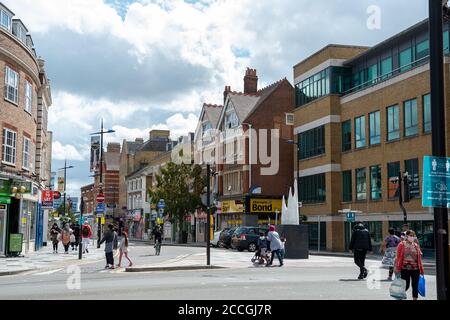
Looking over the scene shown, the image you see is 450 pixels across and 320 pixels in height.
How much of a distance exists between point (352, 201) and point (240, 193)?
16534 millimetres

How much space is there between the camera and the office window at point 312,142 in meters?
49.2

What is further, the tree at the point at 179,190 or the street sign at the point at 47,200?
the tree at the point at 179,190

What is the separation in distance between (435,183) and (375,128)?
34.5 metres

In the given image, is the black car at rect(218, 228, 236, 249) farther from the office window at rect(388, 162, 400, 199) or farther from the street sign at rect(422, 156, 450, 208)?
the street sign at rect(422, 156, 450, 208)

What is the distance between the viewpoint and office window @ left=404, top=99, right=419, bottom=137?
38.0 m

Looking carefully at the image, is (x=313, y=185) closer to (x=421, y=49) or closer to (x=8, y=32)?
(x=421, y=49)

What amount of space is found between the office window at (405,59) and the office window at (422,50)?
810 mm

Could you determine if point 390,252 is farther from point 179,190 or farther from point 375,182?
point 179,190

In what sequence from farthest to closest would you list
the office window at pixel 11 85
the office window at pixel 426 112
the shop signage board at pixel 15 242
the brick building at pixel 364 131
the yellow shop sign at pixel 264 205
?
the yellow shop sign at pixel 264 205, the brick building at pixel 364 131, the office window at pixel 426 112, the office window at pixel 11 85, the shop signage board at pixel 15 242

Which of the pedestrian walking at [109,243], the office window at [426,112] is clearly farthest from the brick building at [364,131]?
the pedestrian walking at [109,243]

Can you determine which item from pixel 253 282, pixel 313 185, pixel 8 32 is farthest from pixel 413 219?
pixel 8 32

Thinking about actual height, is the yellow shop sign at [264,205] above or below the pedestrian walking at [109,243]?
above

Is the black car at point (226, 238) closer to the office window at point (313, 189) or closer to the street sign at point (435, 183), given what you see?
the office window at point (313, 189)

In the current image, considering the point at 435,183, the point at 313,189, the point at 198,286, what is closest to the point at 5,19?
the point at 198,286
